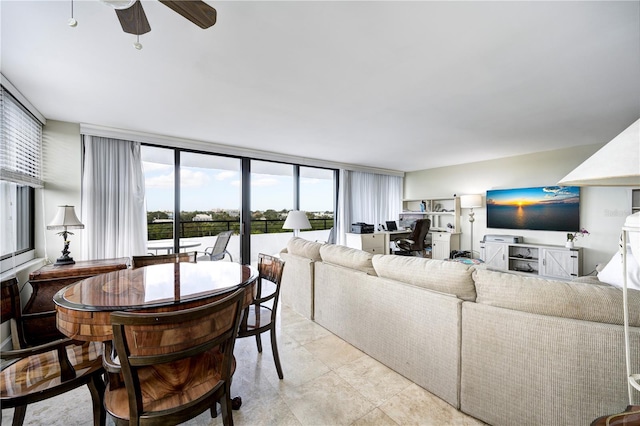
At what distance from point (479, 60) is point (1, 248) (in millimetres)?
4226

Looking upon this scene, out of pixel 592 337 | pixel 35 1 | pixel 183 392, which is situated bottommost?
pixel 183 392

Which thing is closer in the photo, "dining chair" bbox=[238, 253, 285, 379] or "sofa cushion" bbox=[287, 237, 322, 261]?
"dining chair" bbox=[238, 253, 285, 379]

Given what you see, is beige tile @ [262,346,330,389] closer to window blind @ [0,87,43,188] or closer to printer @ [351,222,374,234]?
window blind @ [0,87,43,188]

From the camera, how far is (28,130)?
2.75 m

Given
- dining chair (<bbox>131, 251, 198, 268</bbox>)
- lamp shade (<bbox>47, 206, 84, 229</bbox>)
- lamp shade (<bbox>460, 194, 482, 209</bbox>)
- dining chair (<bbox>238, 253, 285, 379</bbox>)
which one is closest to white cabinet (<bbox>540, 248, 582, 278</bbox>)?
lamp shade (<bbox>460, 194, 482, 209</bbox>)

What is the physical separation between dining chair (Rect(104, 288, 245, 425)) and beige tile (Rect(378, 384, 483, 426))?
0.97 m

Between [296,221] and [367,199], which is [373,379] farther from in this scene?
[367,199]

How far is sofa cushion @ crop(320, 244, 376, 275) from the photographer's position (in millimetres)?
2236

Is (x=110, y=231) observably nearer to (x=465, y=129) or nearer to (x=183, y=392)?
(x=183, y=392)

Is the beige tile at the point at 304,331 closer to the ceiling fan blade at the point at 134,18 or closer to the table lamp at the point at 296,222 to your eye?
the table lamp at the point at 296,222

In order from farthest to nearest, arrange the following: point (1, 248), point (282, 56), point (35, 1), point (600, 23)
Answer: point (1, 248) < point (282, 56) < point (600, 23) < point (35, 1)

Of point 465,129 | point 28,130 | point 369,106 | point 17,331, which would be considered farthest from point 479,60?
point 28,130

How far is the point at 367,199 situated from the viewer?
21.9 ft

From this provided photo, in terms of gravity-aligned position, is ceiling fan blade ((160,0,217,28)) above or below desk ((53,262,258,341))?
above
